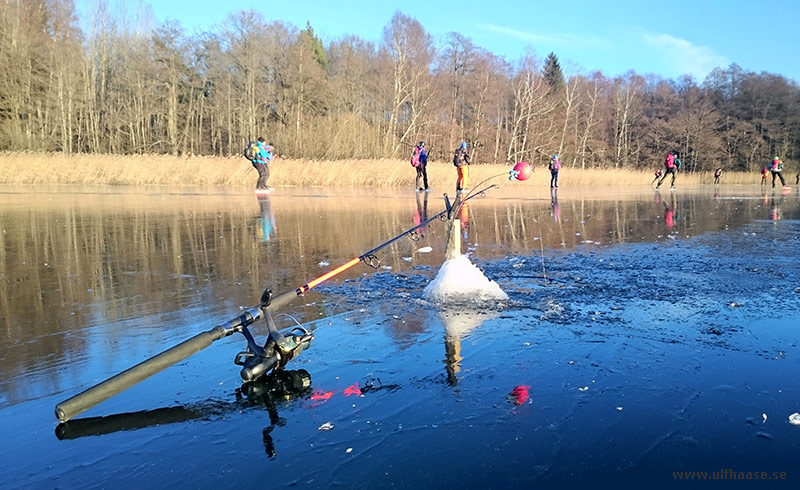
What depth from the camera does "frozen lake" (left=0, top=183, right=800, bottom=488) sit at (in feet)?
8.71

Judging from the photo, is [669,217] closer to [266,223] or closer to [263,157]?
[266,223]

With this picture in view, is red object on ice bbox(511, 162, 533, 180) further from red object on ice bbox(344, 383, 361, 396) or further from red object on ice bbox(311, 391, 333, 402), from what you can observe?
red object on ice bbox(311, 391, 333, 402)

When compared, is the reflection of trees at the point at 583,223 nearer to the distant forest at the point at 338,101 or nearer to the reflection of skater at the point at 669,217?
the reflection of skater at the point at 669,217

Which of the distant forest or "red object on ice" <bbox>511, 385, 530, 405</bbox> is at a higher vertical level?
the distant forest

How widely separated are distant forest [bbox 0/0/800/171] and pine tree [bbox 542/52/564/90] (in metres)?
2.68

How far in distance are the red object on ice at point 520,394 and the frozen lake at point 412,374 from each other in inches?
1.1

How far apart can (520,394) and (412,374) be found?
0.70m

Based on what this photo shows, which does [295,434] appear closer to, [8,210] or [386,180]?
[8,210]

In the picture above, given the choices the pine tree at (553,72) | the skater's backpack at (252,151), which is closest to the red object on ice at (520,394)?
the skater's backpack at (252,151)

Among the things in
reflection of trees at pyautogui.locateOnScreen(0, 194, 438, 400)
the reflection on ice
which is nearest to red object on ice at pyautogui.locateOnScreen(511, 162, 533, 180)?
the reflection on ice

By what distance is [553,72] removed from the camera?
8288 cm

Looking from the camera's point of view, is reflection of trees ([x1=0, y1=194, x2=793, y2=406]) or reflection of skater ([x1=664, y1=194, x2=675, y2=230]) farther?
reflection of skater ([x1=664, y1=194, x2=675, y2=230])

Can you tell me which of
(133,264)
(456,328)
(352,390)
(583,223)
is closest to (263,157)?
Result: (583,223)

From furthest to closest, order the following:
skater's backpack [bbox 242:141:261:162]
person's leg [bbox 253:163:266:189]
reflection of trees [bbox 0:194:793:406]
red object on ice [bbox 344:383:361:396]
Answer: person's leg [bbox 253:163:266:189] → skater's backpack [bbox 242:141:261:162] → reflection of trees [bbox 0:194:793:406] → red object on ice [bbox 344:383:361:396]
